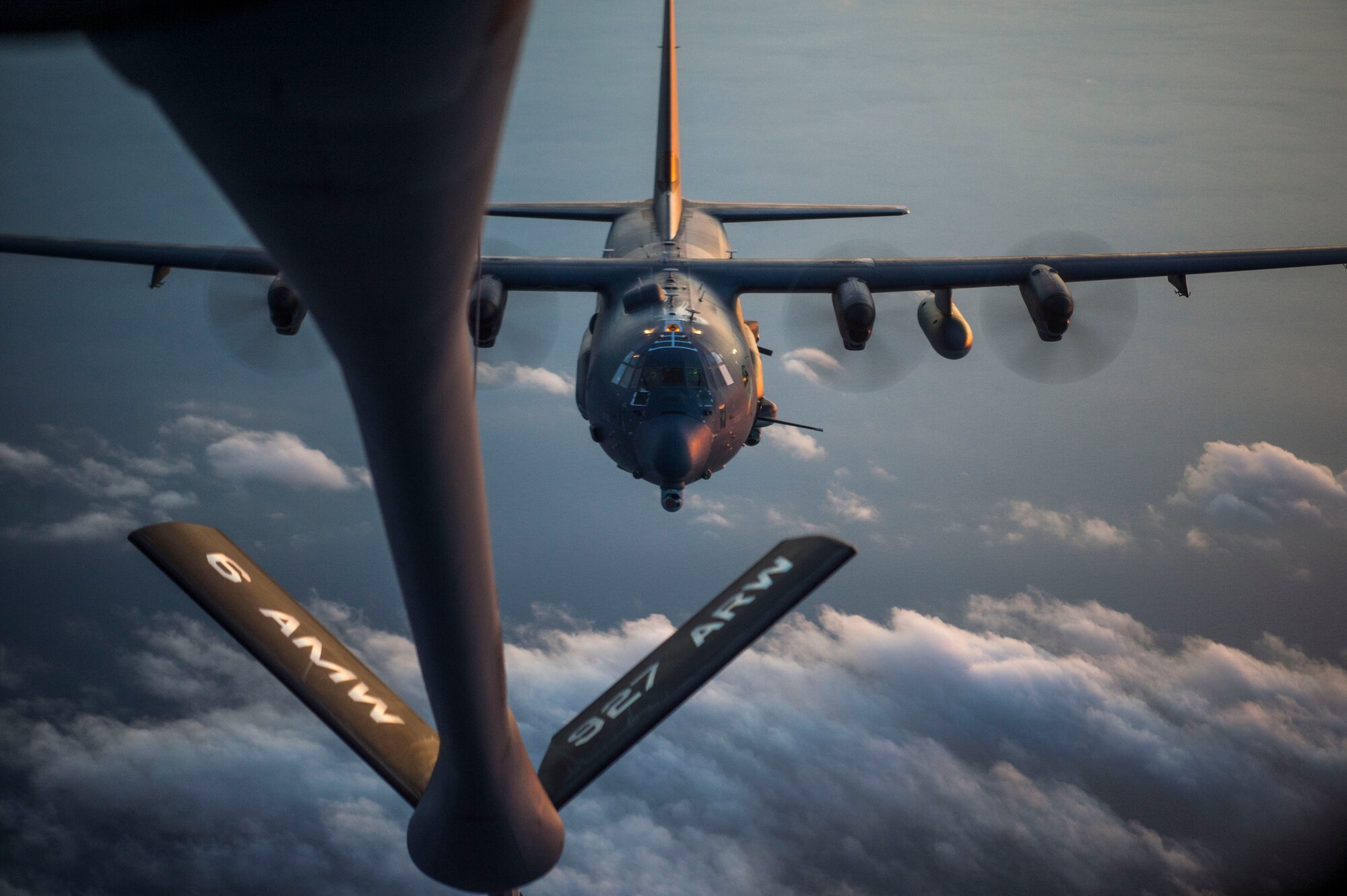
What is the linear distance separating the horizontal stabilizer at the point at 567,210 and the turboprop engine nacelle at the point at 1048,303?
14596 mm

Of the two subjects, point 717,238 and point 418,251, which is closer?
point 418,251

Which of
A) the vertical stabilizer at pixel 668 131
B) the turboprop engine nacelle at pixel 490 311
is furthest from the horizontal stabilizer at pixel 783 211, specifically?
the turboprop engine nacelle at pixel 490 311

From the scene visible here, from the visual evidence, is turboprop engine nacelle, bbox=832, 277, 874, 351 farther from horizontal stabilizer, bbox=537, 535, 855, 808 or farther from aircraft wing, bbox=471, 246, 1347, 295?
horizontal stabilizer, bbox=537, 535, 855, 808

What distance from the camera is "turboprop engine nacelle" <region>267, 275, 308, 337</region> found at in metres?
20.9

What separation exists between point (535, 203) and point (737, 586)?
2388 centimetres

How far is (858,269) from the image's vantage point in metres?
23.7

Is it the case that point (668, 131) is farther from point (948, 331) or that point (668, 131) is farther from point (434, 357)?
point (434, 357)

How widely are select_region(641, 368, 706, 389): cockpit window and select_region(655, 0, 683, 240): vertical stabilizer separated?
42.9 ft

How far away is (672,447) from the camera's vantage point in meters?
19.3

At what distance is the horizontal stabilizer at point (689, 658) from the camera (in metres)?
9.22

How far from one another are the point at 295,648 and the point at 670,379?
1171 centimetres

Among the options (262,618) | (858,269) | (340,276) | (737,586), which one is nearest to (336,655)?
(262,618)

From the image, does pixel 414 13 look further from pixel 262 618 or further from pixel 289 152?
pixel 262 618

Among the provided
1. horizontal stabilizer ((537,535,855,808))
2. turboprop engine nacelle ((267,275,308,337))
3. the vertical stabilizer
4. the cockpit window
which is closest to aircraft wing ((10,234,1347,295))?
turboprop engine nacelle ((267,275,308,337))
